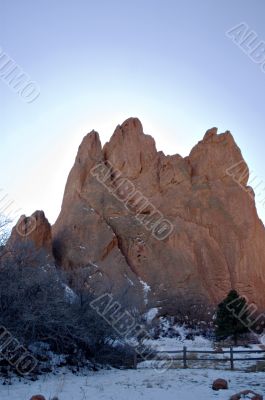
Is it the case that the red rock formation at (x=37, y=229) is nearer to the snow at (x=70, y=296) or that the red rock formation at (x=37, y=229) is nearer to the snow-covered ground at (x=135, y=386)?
the snow at (x=70, y=296)

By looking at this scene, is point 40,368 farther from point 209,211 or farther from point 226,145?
point 226,145

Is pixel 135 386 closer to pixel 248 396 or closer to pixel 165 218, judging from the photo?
pixel 248 396

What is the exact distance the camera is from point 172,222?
150 ft

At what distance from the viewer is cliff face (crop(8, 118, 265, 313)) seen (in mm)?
42062

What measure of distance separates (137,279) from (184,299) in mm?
4767

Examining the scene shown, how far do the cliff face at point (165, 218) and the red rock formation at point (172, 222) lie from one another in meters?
0.10

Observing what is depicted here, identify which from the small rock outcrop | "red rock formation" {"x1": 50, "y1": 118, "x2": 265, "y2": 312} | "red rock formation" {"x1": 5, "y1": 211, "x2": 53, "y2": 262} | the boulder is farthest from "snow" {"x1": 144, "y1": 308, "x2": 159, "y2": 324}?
the boulder

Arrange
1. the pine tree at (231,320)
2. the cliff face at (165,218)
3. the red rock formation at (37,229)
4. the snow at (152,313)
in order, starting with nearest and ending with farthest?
the pine tree at (231,320)
the snow at (152,313)
the red rock formation at (37,229)
the cliff face at (165,218)

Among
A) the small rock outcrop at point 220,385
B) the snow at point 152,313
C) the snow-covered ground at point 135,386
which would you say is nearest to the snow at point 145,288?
the snow at point 152,313

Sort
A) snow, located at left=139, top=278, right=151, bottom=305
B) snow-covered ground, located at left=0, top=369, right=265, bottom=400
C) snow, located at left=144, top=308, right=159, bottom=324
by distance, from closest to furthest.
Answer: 1. snow-covered ground, located at left=0, top=369, right=265, bottom=400
2. snow, located at left=144, top=308, right=159, bottom=324
3. snow, located at left=139, top=278, right=151, bottom=305

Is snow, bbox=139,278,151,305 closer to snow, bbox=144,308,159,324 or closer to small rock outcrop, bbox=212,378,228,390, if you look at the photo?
snow, bbox=144,308,159,324

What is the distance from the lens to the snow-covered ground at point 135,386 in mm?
11547

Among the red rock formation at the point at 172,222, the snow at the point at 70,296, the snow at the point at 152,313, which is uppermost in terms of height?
the red rock formation at the point at 172,222

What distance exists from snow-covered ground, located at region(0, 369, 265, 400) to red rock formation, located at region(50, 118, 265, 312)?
23257mm
